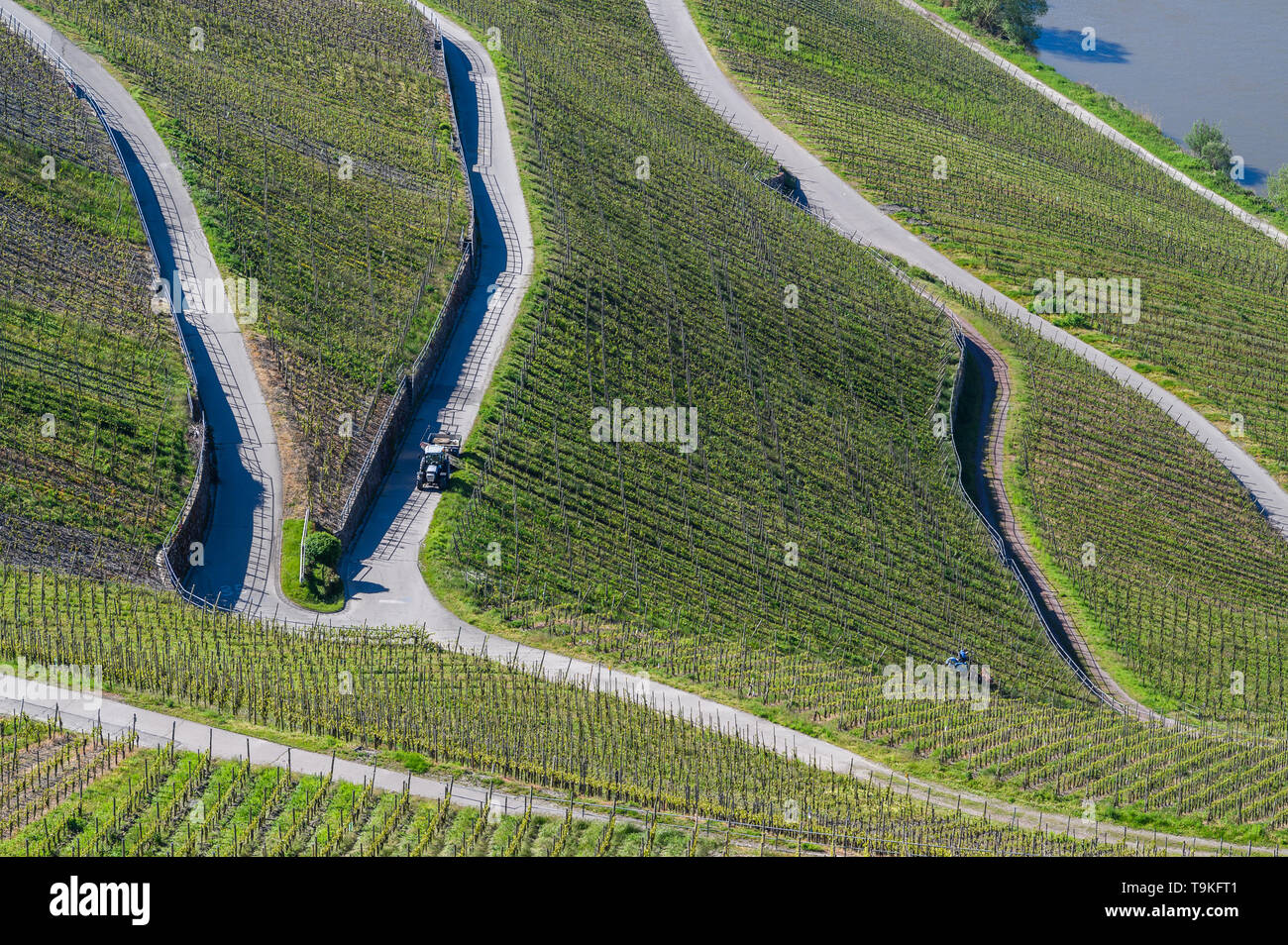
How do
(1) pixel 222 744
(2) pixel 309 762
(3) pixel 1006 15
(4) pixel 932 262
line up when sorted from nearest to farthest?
1. (2) pixel 309 762
2. (1) pixel 222 744
3. (4) pixel 932 262
4. (3) pixel 1006 15

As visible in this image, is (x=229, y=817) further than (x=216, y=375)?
No

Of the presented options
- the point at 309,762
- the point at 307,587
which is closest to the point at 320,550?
the point at 307,587

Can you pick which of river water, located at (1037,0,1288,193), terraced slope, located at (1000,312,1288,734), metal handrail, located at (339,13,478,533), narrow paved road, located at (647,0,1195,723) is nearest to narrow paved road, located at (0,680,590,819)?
metal handrail, located at (339,13,478,533)

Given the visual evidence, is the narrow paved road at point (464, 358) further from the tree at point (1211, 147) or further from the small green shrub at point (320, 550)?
the tree at point (1211, 147)

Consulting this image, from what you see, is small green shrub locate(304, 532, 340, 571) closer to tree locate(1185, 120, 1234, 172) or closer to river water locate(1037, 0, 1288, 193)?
tree locate(1185, 120, 1234, 172)

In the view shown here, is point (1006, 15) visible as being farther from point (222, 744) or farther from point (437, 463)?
point (222, 744)

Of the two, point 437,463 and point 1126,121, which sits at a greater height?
point 1126,121
